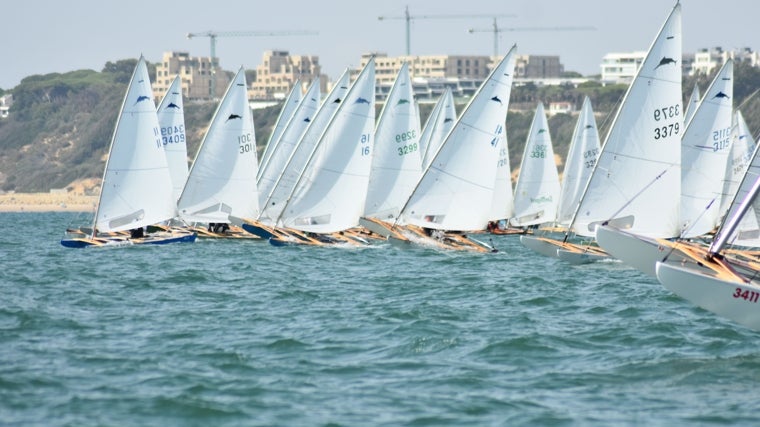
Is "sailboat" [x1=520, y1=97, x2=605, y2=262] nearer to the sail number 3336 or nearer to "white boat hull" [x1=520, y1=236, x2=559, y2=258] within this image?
"white boat hull" [x1=520, y1=236, x2=559, y2=258]

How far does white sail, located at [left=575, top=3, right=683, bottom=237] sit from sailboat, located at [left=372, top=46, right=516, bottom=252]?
9.04 m

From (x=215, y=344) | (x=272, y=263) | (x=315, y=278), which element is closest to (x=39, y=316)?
(x=215, y=344)

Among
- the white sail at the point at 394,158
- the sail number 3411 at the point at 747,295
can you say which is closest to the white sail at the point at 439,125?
the white sail at the point at 394,158

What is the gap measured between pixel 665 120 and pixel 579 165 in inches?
945

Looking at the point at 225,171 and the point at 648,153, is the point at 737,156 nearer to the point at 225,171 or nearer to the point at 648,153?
the point at 225,171

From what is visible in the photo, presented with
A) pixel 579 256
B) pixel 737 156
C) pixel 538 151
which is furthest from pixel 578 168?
pixel 579 256

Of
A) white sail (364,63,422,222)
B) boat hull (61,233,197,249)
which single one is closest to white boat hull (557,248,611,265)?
white sail (364,63,422,222)

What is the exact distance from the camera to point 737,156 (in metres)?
50.1

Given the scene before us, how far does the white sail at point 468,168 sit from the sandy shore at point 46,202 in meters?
86.2

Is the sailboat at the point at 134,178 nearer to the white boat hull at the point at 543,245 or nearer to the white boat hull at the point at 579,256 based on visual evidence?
the white boat hull at the point at 543,245

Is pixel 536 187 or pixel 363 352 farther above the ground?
pixel 536 187

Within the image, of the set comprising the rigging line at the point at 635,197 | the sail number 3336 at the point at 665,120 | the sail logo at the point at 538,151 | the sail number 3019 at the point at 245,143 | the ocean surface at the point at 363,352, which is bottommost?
the ocean surface at the point at 363,352

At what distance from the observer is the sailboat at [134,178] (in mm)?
42719

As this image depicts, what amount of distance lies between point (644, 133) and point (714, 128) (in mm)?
8498
